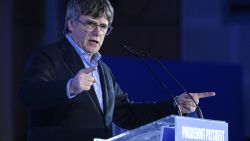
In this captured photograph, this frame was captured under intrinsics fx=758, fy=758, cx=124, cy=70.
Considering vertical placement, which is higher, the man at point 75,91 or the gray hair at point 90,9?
the gray hair at point 90,9

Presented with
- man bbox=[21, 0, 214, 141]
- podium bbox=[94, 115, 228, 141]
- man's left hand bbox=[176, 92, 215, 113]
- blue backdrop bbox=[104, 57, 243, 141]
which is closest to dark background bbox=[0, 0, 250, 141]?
blue backdrop bbox=[104, 57, 243, 141]

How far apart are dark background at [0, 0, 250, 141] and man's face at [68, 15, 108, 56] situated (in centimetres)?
317

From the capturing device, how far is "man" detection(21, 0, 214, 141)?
2.73 meters

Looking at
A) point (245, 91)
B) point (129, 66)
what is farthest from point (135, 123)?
point (245, 91)

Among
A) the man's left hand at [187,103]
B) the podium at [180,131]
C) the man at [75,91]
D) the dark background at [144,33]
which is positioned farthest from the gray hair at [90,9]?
the dark background at [144,33]

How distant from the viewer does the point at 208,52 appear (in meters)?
6.18

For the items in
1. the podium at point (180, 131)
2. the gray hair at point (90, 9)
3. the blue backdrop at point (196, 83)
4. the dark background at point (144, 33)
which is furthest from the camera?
the dark background at point (144, 33)

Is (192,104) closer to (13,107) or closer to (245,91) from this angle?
(245,91)

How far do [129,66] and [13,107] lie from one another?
2.21m

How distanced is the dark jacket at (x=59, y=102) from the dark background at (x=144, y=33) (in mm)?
3209

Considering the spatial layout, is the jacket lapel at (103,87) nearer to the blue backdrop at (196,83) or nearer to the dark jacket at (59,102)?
the dark jacket at (59,102)

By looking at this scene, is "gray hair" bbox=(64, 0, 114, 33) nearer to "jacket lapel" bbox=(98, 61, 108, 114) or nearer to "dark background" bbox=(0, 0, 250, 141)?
"jacket lapel" bbox=(98, 61, 108, 114)

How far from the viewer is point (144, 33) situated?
6.48 m

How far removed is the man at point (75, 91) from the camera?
273 centimetres
